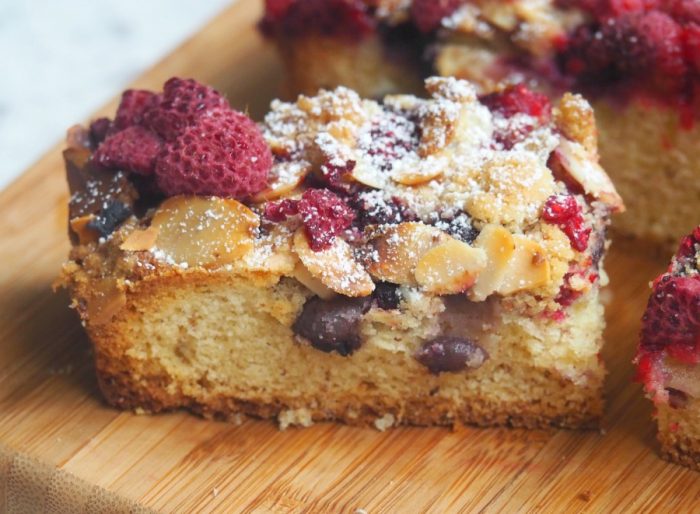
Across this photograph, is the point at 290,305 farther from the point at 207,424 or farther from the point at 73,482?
the point at 73,482

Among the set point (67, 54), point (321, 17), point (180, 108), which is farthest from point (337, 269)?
point (67, 54)

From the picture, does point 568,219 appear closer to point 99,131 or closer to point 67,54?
point 99,131

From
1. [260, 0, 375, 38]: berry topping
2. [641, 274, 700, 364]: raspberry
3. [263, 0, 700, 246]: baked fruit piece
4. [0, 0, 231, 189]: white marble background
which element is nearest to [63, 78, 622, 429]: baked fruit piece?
[641, 274, 700, 364]: raspberry

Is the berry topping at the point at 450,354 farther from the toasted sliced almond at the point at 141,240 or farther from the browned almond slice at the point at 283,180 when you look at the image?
the toasted sliced almond at the point at 141,240

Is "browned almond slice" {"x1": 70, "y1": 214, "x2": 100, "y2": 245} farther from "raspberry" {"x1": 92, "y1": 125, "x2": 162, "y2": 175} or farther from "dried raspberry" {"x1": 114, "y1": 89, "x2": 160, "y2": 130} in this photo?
"dried raspberry" {"x1": 114, "y1": 89, "x2": 160, "y2": 130}

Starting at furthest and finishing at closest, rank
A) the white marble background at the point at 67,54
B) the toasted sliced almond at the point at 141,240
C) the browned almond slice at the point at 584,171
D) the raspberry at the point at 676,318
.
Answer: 1. the white marble background at the point at 67,54
2. the browned almond slice at the point at 584,171
3. the toasted sliced almond at the point at 141,240
4. the raspberry at the point at 676,318

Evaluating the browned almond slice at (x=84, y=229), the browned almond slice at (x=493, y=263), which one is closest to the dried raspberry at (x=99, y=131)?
the browned almond slice at (x=84, y=229)
